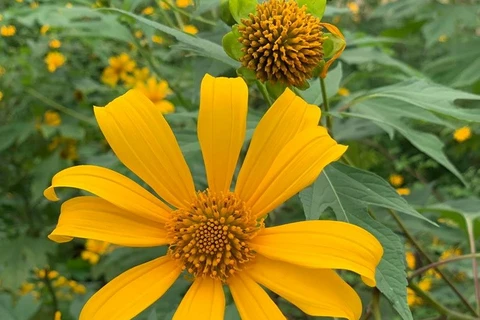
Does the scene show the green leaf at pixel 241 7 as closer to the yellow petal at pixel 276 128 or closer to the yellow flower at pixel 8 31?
the yellow petal at pixel 276 128

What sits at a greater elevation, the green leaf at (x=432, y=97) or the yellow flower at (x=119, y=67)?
the green leaf at (x=432, y=97)

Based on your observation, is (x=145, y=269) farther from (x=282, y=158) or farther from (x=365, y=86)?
(x=365, y=86)

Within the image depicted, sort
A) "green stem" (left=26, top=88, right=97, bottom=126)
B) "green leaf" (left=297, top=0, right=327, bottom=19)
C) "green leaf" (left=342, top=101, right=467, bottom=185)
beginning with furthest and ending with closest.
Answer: "green stem" (left=26, top=88, right=97, bottom=126)
"green leaf" (left=342, top=101, right=467, bottom=185)
"green leaf" (left=297, top=0, right=327, bottom=19)

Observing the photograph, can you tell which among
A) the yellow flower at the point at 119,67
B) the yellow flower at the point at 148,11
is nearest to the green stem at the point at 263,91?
the yellow flower at the point at 148,11

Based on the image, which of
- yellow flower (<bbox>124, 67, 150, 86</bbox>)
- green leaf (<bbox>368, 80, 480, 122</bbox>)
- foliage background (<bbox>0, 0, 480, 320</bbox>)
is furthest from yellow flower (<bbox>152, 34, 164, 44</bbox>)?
green leaf (<bbox>368, 80, 480, 122</bbox>)

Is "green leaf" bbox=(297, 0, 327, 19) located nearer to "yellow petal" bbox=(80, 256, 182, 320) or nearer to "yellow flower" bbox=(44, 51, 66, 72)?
"yellow petal" bbox=(80, 256, 182, 320)

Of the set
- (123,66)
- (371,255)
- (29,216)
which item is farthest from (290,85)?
(123,66)
